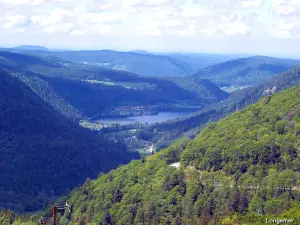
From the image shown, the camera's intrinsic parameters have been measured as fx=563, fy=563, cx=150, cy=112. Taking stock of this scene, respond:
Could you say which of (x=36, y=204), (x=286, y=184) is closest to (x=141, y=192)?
(x=286, y=184)

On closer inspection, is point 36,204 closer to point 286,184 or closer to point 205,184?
point 205,184

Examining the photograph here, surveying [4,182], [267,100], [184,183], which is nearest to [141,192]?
[184,183]

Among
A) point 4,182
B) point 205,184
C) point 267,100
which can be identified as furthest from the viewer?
point 4,182

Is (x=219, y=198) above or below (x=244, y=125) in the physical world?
below

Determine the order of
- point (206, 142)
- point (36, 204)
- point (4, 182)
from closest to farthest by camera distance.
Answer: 1. point (206, 142)
2. point (36, 204)
3. point (4, 182)

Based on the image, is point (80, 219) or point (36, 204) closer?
point (80, 219)

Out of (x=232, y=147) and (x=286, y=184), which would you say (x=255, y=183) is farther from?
(x=232, y=147)

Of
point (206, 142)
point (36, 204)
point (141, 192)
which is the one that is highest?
point (206, 142)
